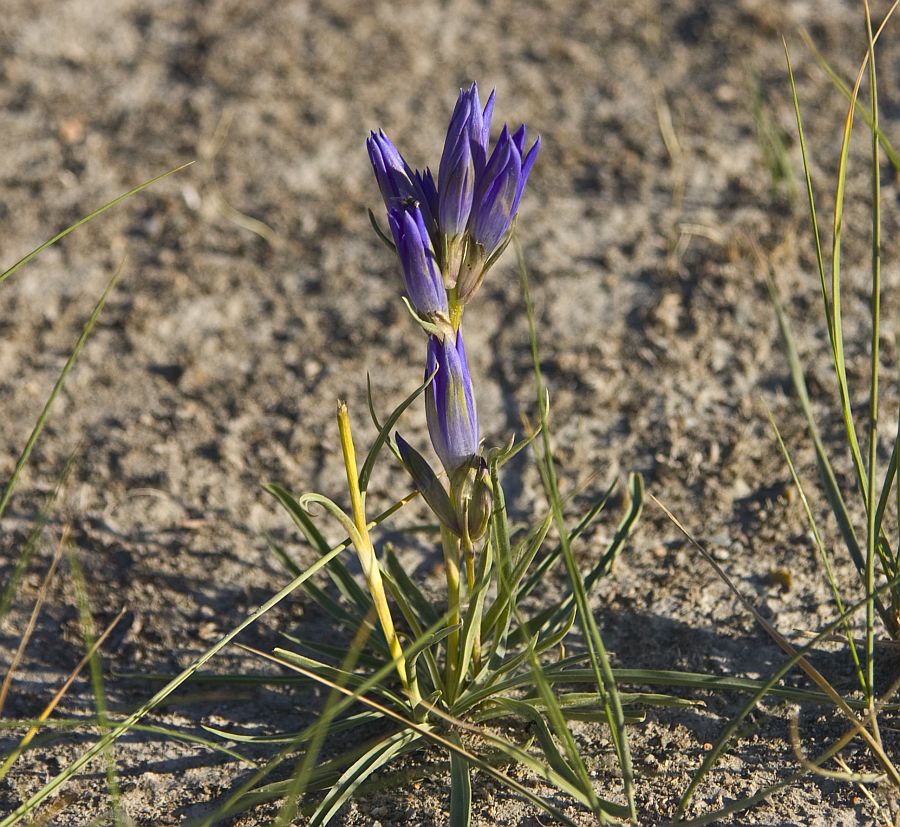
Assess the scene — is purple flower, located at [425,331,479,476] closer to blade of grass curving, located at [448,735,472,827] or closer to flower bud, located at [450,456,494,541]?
flower bud, located at [450,456,494,541]

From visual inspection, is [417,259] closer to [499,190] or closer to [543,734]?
[499,190]

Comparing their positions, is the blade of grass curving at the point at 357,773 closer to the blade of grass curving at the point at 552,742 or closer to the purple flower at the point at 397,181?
the blade of grass curving at the point at 552,742

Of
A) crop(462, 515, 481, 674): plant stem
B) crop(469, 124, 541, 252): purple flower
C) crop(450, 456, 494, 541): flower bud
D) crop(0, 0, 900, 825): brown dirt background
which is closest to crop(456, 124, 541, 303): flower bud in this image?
crop(469, 124, 541, 252): purple flower

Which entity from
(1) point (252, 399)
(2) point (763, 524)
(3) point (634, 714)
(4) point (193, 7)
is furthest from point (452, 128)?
(4) point (193, 7)

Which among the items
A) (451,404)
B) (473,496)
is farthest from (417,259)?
(473,496)

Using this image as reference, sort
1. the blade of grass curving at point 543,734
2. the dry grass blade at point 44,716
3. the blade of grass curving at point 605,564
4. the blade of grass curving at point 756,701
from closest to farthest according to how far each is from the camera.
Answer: the blade of grass curving at point 756,701 < the dry grass blade at point 44,716 < the blade of grass curving at point 543,734 < the blade of grass curving at point 605,564

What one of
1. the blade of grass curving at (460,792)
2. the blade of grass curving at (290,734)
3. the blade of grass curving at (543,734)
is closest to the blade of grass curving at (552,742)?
the blade of grass curving at (543,734)
